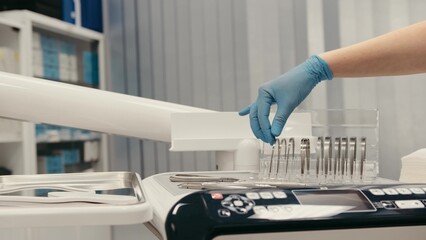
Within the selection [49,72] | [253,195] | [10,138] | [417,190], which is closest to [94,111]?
[253,195]

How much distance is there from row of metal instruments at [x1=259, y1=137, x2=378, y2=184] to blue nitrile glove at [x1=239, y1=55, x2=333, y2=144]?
18cm

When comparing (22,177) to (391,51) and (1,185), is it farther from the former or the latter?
(391,51)

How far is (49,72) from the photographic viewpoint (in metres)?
2.71

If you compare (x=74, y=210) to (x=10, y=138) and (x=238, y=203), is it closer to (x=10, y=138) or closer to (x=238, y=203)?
Answer: (x=238, y=203)

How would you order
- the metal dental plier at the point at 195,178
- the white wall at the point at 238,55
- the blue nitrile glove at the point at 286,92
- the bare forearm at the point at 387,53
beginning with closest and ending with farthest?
the metal dental plier at the point at 195,178 → the bare forearm at the point at 387,53 → the blue nitrile glove at the point at 286,92 → the white wall at the point at 238,55

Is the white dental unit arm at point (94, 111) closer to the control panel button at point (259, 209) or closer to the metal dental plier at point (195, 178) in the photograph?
the metal dental plier at point (195, 178)

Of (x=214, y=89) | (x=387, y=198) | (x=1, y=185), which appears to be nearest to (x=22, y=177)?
(x=1, y=185)

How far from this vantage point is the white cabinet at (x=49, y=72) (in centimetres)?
244

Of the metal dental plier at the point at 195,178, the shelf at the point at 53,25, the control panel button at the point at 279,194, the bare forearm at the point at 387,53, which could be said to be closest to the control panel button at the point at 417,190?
the control panel button at the point at 279,194

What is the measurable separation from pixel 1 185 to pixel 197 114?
453 mm

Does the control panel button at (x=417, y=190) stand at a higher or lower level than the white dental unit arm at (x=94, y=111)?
lower

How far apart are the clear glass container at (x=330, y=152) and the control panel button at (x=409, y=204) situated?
22cm

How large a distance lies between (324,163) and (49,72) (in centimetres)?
207

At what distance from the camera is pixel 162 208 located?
70 cm
